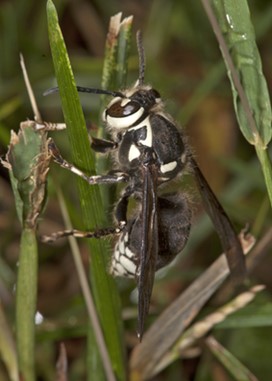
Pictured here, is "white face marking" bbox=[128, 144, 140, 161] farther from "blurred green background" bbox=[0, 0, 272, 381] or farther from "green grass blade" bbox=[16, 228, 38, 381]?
"green grass blade" bbox=[16, 228, 38, 381]

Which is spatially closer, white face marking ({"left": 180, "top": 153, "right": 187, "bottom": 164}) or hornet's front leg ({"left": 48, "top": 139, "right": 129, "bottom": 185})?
hornet's front leg ({"left": 48, "top": 139, "right": 129, "bottom": 185})

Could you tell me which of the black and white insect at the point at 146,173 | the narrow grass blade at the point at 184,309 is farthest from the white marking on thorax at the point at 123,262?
the narrow grass blade at the point at 184,309

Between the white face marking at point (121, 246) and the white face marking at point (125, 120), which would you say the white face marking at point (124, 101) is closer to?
the white face marking at point (125, 120)

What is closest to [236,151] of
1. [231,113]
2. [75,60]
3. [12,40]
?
[231,113]

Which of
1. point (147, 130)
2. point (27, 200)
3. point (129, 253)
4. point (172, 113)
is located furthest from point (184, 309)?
point (172, 113)

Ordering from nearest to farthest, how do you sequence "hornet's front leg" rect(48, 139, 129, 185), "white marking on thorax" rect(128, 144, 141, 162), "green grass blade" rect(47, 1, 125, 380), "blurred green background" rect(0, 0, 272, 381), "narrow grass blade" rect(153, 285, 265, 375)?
"green grass blade" rect(47, 1, 125, 380)
"hornet's front leg" rect(48, 139, 129, 185)
"white marking on thorax" rect(128, 144, 141, 162)
"narrow grass blade" rect(153, 285, 265, 375)
"blurred green background" rect(0, 0, 272, 381)

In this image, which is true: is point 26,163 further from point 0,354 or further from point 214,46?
point 214,46

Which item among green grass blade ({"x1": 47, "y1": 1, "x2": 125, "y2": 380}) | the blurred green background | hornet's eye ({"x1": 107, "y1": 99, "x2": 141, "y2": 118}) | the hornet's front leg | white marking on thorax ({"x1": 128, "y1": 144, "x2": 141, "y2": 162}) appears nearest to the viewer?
green grass blade ({"x1": 47, "y1": 1, "x2": 125, "y2": 380})

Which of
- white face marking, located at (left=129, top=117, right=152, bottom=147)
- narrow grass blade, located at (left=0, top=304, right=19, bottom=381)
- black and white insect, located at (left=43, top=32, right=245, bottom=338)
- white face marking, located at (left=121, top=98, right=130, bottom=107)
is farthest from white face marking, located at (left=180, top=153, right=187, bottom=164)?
narrow grass blade, located at (left=0, top=304, right=19, bottom=381)

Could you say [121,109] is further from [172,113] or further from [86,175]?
[172,113]
